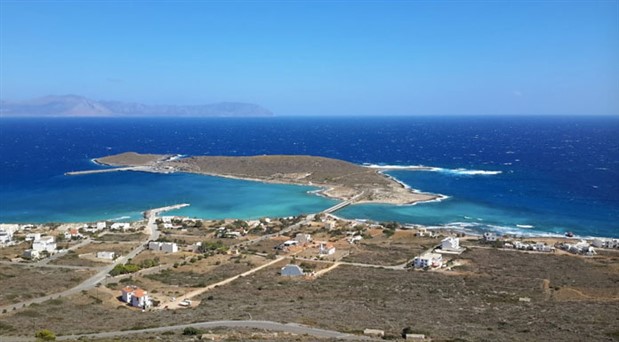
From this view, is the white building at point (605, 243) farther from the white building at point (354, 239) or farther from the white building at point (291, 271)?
the white building at point (291, 271)

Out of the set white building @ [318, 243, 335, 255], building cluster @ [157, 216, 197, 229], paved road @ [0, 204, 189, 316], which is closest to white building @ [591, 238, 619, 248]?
white building @ [318, 243, 335, 255]

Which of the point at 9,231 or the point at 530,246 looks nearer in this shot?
the point at 530,246

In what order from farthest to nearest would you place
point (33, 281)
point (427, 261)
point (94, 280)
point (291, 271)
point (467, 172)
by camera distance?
point (467, 172) < point (427, 261) < point (291, 271) < point (94, 280) < point (33, 281)

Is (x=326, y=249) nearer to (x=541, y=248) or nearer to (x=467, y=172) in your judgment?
(x=541, y=248)

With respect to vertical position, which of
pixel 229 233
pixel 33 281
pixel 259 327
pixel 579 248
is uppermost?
pixel 259 327

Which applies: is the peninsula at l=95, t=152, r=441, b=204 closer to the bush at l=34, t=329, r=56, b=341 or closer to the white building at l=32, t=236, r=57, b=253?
the white building at l=32, t=236, r=57, b=253

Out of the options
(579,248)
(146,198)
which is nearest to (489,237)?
(579,248)

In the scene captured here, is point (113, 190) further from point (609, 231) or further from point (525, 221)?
point (609, 231)
